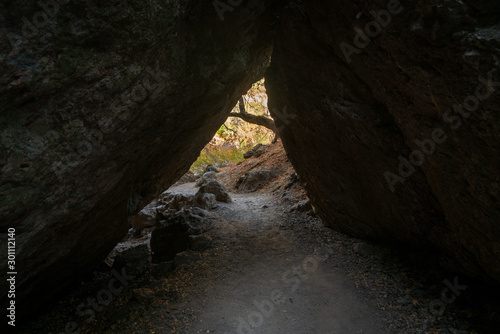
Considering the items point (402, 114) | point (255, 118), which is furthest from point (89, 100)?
point (255, 118)

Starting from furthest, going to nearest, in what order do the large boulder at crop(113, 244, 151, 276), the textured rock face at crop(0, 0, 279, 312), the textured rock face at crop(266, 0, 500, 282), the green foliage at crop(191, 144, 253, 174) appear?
the green foliage at crop(191, 144, 253, 174)
the large boulder at crop(113, 244, 151, 276)
the textured rock face at crop(266, 0, 500, 282)
the textured rock face at crop(0, 0, 279, 312)

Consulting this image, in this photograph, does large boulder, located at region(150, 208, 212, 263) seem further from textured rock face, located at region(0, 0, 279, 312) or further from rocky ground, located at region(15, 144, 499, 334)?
textured rock face, located at region(0, 0, 279, 312)

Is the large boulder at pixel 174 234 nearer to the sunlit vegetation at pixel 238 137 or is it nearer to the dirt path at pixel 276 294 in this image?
the dirt path at pixel 276 294

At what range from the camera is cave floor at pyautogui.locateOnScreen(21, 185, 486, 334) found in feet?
13.1

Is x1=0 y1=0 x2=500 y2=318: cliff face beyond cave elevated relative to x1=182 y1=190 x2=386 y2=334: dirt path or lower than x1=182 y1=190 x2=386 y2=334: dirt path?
elevated

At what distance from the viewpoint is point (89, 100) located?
311 cm

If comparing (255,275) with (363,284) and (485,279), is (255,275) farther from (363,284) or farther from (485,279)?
(485,279)

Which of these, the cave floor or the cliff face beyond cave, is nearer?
the cliff face beyond cave

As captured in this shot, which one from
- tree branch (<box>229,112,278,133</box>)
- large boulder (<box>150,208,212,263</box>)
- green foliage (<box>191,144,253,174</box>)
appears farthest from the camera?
green foliage (<box>191,144,253,174</box>)

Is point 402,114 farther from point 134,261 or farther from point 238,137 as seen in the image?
point 238,137

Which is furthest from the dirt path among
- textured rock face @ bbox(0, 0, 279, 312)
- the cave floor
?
textured rock face @ bbox(0, 0, 279, 312)

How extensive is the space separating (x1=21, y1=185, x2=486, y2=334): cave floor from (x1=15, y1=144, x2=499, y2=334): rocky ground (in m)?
0.02

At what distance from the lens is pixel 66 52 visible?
9.27 feet

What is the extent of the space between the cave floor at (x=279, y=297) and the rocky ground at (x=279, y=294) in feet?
0.05
